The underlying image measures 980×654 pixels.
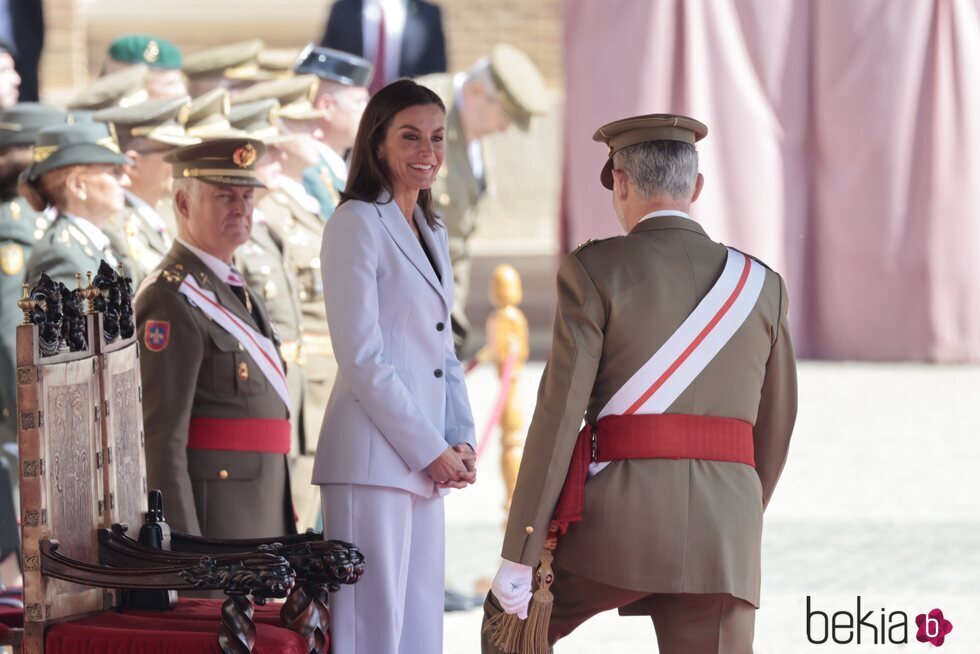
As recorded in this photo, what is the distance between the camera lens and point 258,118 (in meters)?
5.76

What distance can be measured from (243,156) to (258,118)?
5.37 feet

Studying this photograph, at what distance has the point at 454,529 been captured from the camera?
22.7 ft

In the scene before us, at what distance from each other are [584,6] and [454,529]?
5.63 metres

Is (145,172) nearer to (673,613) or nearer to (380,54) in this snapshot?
(673,613)

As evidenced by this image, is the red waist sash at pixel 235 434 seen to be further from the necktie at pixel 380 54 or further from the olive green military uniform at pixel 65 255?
the necktie at pixel 380 54

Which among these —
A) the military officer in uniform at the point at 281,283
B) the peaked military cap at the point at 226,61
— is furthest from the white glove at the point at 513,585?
the peaked military cap at the point at 226,61

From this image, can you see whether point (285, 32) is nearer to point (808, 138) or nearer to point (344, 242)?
point (808, 138)

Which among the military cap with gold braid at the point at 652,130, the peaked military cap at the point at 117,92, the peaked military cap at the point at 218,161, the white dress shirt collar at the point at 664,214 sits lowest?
the white dress shirt collar at the point at 664,214

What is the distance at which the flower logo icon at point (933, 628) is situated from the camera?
5090 millimetres

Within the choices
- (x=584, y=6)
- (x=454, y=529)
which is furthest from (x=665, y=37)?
(x=454, y=529)

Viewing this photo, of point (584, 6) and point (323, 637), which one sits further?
point (584, 6)

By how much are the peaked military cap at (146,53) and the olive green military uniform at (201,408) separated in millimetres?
3087

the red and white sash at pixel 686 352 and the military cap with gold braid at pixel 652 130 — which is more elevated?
the military cap with gold braid at pixel 652 130

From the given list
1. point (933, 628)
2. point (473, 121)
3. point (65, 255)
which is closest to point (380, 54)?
point (473, 121)
